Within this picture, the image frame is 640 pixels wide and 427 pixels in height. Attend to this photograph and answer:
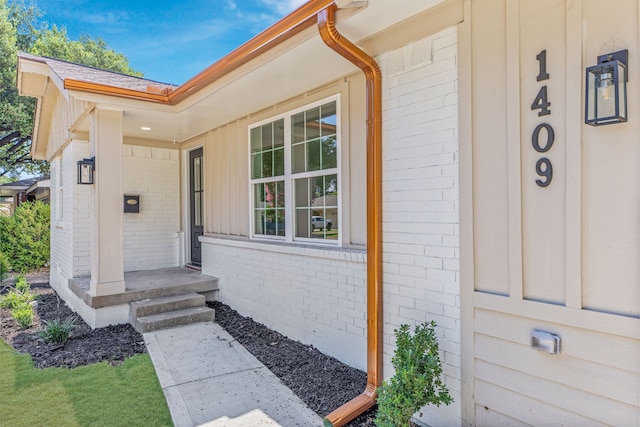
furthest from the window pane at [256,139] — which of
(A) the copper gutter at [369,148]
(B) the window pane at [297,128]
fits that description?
(A) the copper gutter at [369,148]

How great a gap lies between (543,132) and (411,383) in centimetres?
165

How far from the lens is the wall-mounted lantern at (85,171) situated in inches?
187

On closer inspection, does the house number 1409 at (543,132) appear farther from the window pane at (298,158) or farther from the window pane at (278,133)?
the window pane at (278,133)

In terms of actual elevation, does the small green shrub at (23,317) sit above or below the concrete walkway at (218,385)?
above

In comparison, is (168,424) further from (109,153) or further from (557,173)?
(109,153)

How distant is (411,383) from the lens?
2.27 meters

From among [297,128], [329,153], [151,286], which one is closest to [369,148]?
[329,153]

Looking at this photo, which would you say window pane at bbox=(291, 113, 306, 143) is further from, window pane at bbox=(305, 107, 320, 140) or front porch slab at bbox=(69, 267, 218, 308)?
front porch slab at bbox=(69, 267, 218, 308)

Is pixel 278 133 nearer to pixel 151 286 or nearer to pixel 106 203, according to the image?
pixel 106 203

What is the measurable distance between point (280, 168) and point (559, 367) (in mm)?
3641

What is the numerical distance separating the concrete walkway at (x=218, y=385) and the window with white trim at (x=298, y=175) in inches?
59.6

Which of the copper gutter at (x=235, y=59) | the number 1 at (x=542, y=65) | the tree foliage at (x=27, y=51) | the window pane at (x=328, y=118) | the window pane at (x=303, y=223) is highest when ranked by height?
the tree foliage at (x=27, y=51)

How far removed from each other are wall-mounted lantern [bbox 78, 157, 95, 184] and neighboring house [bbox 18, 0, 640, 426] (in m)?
0.13

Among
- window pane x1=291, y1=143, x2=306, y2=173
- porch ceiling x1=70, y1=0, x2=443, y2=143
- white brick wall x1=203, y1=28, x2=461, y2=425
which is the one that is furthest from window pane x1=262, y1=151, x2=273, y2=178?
white brick wall x1=203, y1=28, x2=461, y2=425
